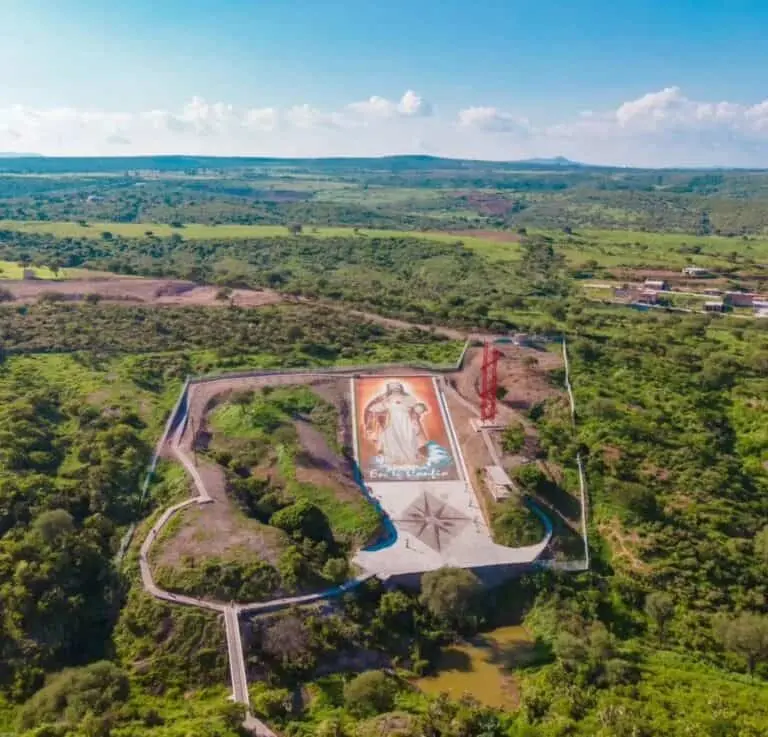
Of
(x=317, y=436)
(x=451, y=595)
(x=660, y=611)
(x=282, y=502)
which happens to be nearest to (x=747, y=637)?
(x=660, y=611)

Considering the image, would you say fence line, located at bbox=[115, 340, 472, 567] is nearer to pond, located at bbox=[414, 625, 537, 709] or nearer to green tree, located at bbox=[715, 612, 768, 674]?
pond, located at bbox=[414, 625, 537, 709]

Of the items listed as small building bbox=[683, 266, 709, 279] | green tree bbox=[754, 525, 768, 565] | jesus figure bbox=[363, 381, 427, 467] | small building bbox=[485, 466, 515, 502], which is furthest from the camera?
small building bbox=[683, 266, 709, 279]

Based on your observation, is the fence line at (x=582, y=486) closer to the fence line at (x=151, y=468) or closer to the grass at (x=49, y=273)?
the fence line at (x=151, y=468)

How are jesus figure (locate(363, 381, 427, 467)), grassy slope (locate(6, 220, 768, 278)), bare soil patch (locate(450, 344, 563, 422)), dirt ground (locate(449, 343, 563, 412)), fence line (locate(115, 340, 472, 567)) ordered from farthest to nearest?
1. grassy slope (locate(6, 220, 768, 278))
2. dirt ground (locate(449, 343, 563, 412))
3. bare soil patch (locate(450, 344, 563, 422))
4. fence line (locate(115, 340, 472, 567))
5. jesus figure (locate(363, 381, 427, 467))

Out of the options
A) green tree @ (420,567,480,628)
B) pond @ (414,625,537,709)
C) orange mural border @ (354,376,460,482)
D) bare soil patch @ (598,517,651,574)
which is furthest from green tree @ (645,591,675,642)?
orange mural border @ (354,376,460,482)

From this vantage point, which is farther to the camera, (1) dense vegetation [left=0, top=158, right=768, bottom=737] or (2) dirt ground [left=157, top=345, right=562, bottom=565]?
(2) dirt ground [left=157, top=345, right=562, bottom=565]

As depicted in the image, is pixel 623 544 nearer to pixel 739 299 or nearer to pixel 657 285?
pixel 739 299

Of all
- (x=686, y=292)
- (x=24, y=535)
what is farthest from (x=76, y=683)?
(x=686, y=292)
